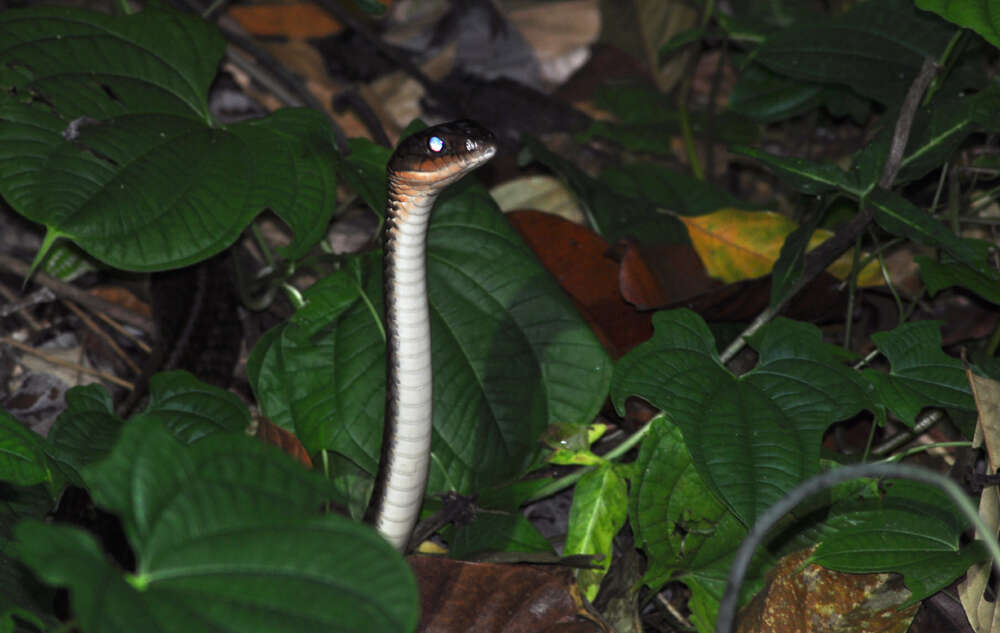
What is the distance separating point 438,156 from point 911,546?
4.72 ft

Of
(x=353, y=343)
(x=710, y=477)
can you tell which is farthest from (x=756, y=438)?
(x=353, y=343)

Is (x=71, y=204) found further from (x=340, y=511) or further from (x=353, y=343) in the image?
(x=340, y=511)

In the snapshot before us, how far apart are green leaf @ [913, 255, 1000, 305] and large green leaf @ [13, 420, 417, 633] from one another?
2097mm

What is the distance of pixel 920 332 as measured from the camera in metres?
2.53

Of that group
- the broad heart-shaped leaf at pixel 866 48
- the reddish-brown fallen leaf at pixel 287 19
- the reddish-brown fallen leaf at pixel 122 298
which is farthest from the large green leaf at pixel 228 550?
the reddish-brown fallen leaf at pixel 287 19

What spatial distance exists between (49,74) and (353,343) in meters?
1.19

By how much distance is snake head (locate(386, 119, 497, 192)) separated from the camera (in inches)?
86.1

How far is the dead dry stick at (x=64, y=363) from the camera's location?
3.19 meters

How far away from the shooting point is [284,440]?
2.72 meters

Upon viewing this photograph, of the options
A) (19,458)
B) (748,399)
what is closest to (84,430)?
(19,458)

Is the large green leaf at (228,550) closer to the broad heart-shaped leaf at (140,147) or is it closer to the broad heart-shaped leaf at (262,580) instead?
the broad heart-shaped leaf at (262,580)

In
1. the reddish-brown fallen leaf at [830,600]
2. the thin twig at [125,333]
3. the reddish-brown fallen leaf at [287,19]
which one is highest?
the reddish-brown fallen leaf at [287,19]

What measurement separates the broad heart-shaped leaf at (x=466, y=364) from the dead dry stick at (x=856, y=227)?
0.47 m

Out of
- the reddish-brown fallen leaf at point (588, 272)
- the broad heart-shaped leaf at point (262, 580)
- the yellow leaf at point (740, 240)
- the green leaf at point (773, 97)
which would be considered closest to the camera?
the broad heart-shaped leaf at point (262, 580)
